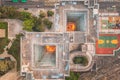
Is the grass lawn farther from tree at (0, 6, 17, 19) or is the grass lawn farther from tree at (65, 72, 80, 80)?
tree at (65, 72, 80, 80)

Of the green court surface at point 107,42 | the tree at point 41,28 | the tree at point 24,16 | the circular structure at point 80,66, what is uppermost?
the tree at point 24,16

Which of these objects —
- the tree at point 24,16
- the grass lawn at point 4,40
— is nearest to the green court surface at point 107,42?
the tree at point 24,16

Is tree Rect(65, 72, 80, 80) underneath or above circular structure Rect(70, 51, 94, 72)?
underneath

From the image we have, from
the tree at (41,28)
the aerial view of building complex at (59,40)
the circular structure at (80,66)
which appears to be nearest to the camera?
the aerial view of building complex at (59,40)

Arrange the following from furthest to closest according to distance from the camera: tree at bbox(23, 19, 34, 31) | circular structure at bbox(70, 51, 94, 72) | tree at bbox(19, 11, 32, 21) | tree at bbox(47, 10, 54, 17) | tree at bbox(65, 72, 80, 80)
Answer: circular structure at bbox(70, 51, 94, 72) → tree at bbox(65, 72, 80, 80) → tree at bbox(47, 10, 54, 17) → tree at bbox(19, 11, 32, 21) → tree at bbox(23, 19, 34, 31)

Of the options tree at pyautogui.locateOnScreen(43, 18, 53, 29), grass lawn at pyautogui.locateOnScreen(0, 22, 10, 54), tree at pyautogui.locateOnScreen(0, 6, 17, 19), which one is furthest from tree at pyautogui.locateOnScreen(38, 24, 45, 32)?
grass lawn at pyautogui.locateOnScreen(0, 22, 10, 54)

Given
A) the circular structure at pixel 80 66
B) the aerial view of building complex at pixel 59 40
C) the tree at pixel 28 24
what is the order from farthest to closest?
the circular structure at pixel 80 66, the aerial view of building complex at pixel 59 40, the tree at pixel 28 24

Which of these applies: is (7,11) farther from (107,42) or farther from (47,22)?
(107,42)

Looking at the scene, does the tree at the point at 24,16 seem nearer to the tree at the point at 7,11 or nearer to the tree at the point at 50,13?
the tree at the point at 7,11

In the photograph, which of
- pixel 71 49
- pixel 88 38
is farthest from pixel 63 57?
pixel 88 38

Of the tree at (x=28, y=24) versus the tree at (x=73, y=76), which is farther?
the tree at (x=73, y=76)
